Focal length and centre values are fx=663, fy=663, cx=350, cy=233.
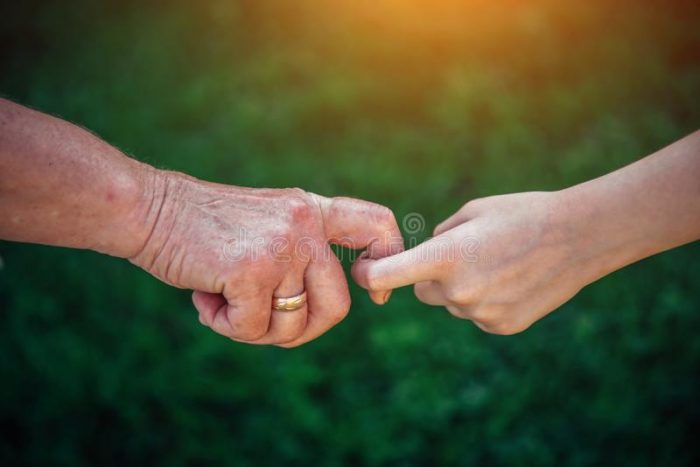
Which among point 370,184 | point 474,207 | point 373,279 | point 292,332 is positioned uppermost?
point 370,184

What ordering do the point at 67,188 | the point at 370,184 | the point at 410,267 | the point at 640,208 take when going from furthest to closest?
the point at 370,184, the point at 410,267, the point at 640,208, the point at 67,188

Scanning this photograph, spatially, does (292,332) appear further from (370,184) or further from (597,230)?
(370,184)

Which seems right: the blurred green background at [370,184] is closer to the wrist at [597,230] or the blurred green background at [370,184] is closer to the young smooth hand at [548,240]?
the young smooth hand at [548,240]

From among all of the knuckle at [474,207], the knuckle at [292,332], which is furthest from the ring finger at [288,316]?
the knuckle at [474,207]

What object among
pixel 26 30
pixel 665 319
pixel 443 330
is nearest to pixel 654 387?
pixel 665 319

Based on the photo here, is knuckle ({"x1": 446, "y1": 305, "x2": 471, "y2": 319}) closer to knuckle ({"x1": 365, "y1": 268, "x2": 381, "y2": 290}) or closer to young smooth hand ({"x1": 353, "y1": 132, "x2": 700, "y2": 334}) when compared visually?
young smooth hand ({"x1": 353, "y1": 132, "x2": 700, "y2": 334})

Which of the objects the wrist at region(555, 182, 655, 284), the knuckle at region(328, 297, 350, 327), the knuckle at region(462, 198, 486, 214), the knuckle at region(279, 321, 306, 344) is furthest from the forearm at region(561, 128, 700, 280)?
the knuckle at region(279, 321, 306, 344)

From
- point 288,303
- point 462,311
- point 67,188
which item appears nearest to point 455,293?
point 462,311
